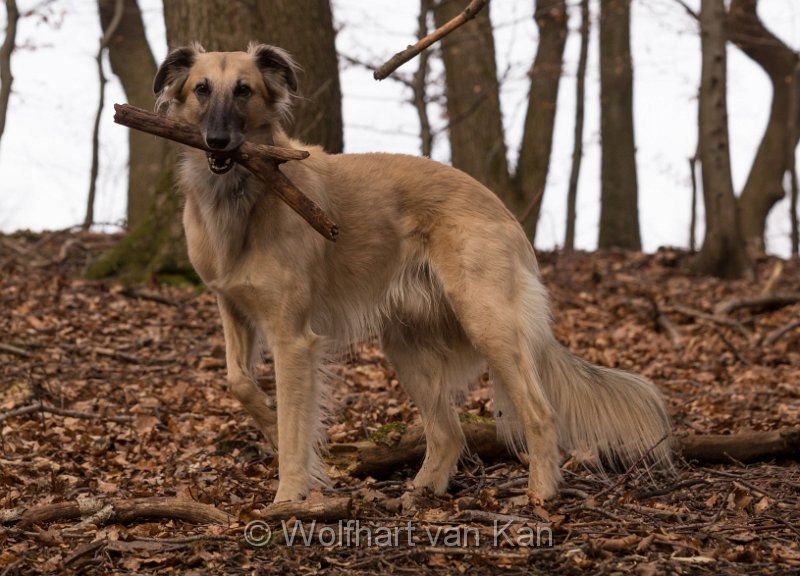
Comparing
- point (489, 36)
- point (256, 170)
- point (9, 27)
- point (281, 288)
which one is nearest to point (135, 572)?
point (281, 288)

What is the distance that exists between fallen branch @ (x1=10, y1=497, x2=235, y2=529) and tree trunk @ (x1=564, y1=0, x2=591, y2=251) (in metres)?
11.1

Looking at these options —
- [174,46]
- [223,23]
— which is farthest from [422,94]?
[174,46]

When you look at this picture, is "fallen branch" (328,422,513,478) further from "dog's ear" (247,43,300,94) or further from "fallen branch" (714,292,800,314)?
"fallen branch" (714,292,800,314)

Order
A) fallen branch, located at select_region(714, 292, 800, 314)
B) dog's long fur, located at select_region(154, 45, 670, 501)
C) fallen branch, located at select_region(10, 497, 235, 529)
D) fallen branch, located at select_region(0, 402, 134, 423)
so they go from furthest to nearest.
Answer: fallen branch, located at select_region(714, 292, 800, 314)
fallen branch, located at select_region(0, 402, 134, 423)
dog's long fur, located at select_region(154, 45, 670, 501)
fallen branch, located at select_region(10, 497, 235, 529)

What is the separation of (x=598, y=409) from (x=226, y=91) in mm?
2763

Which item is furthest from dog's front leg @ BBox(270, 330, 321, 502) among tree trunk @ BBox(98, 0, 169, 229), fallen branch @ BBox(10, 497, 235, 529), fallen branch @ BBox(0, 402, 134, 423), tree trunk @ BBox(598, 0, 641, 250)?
tree trunk @ BBox(598, 0, 641, 250)

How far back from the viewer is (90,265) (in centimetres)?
1045

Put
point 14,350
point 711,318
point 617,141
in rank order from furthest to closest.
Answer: point 617,141, point 711,318, point 14,350

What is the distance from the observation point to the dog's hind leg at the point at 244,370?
16.6 ft

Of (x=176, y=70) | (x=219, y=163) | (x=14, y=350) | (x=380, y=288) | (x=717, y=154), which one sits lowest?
(x=14, y=350)

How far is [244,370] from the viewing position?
512cm

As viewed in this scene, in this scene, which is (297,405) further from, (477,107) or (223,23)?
(477,107)

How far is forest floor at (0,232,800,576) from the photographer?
384 centimetres

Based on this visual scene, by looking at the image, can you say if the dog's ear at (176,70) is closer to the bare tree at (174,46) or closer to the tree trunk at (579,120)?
the bare tree at (174,46)
